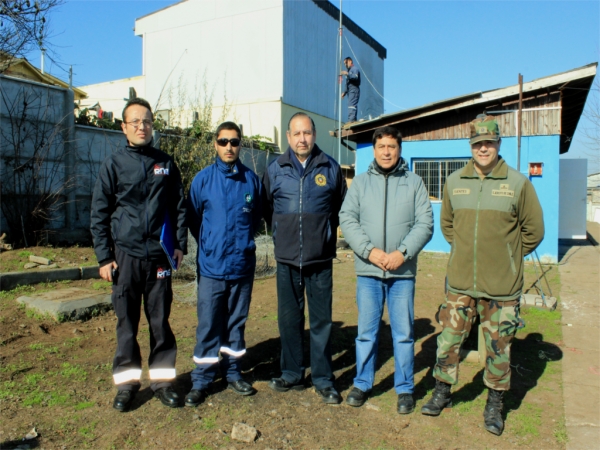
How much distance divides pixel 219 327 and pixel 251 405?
623mm

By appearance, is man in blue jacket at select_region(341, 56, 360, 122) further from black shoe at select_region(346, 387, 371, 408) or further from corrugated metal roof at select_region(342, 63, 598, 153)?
black shoe at select_region(346, 387, 371, 408)

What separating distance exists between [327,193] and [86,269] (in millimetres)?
4942

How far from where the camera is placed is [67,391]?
12.1ft

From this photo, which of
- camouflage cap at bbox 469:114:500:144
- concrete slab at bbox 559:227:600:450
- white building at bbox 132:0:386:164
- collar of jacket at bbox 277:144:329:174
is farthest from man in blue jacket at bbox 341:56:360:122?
camouflage cap at bbox 469:114:500:144

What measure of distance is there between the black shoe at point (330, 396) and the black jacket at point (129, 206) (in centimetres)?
160

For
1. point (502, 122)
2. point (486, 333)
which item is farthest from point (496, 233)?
point (502, 122)

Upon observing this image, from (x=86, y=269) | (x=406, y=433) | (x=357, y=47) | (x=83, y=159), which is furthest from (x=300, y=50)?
(x=406, y=433)

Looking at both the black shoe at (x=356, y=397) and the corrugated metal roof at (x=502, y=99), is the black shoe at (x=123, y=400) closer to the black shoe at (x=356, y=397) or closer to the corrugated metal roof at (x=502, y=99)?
the black shoe at (x=356, y=397)

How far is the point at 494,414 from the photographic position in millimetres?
3398

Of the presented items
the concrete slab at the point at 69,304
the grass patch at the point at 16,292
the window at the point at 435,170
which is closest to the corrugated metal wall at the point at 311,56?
the window at the point at 435,170

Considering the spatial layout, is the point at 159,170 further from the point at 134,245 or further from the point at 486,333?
the point at 486,333

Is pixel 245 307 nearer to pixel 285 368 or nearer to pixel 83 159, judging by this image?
pixel 285 368

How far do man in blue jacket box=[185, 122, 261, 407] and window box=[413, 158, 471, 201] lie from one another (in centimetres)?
923

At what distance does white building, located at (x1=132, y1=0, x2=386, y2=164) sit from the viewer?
18.2 metres
